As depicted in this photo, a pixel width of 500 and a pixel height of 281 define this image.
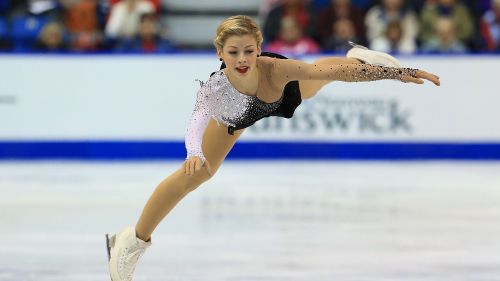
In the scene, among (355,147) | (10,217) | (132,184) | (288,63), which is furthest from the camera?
(355,147)

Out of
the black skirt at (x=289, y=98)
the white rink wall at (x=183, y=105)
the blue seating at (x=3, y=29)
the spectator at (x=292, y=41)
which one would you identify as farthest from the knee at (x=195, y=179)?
the blue seating at (x=3, y=29)

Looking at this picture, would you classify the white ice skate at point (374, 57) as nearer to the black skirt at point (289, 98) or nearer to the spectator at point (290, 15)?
the black skirt at point (289, 98)

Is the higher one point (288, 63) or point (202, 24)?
point (202, 24)

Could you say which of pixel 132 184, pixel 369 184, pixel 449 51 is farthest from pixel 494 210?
pixel 449 51

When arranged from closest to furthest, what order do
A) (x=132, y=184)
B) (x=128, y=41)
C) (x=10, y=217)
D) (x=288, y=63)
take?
(x=288, y=63) → (x=10, y=217) → (x=132, y=184) → (x=128, y=41)

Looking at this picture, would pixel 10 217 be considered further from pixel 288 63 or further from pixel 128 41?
pixel 128 41

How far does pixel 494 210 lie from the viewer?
6219 millimetres

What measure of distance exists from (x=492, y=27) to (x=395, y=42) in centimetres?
108

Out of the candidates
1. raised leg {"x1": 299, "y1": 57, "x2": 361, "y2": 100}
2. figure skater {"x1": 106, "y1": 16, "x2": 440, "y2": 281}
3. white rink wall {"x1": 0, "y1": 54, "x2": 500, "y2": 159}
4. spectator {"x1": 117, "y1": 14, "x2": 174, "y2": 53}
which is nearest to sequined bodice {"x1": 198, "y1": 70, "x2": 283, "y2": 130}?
figure skater {"x1": 106, "y1": 16, "x2": 440, "y2": 281}

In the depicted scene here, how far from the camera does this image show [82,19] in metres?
10.3

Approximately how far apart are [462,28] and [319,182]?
3.11m

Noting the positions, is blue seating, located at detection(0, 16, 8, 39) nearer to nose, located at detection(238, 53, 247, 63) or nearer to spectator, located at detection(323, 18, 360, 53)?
spectator, located at detection(323, 18, 360, 53)

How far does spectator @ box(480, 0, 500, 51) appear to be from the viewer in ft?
32.4

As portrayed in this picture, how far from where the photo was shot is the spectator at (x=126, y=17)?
404 inches
